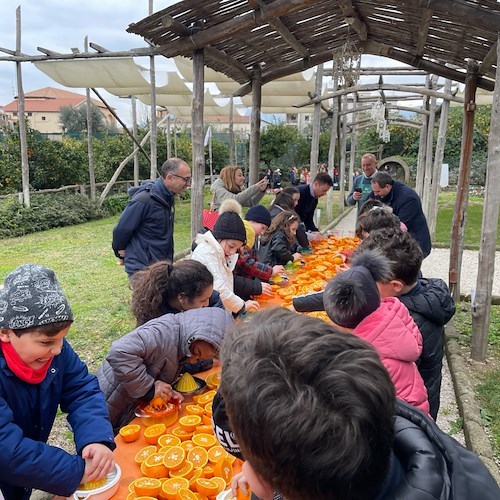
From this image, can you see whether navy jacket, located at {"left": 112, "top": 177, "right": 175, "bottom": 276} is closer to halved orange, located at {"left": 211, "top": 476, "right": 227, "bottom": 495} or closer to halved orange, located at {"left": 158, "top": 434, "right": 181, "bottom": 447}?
halved orange, located at {"left": 158, "top": 434, "right": 181, "bottom": 447}

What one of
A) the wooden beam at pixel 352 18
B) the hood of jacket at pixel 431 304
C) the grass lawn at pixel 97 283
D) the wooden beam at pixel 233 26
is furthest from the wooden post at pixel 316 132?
the hood of jacket at pixel 431 304

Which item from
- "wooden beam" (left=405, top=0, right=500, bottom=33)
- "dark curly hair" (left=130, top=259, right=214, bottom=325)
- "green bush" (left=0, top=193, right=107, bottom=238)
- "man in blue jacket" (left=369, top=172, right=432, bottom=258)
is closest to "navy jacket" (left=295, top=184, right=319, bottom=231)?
"man in blue jacket" (left=369, top=172, right=432, bottom=258)

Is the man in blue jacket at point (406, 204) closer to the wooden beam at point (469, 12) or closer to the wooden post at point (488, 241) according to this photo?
the wooden post at point (488, 241)

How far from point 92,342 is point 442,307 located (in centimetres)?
372

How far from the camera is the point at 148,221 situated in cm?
407

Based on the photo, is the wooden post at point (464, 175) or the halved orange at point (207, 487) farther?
the wooden post at point (464, 175)

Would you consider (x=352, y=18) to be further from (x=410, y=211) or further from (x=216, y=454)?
(x=216, y=454)

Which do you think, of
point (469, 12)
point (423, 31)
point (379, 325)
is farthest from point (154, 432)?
point (423, 31)

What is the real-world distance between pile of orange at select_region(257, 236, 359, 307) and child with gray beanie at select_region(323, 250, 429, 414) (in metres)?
1.83

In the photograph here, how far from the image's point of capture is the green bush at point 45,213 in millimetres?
11453

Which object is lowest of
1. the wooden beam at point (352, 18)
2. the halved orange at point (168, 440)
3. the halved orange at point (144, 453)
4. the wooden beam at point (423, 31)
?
the halved orange at point (144, 453)

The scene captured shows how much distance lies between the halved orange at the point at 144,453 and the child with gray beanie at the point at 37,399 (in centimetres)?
11

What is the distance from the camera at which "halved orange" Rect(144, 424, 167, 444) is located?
73.8 inches

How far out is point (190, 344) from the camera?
216 cm
